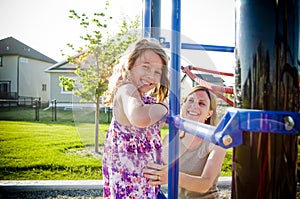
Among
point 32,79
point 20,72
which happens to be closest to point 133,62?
point 20,72

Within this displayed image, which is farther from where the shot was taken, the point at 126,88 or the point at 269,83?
the point at 126,88

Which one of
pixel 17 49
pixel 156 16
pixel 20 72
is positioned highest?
pixel 17 49

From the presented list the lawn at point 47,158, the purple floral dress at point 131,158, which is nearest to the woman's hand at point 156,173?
the purple floral dress at point 131,158

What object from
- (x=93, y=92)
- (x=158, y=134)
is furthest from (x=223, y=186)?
(x=158, y=134)

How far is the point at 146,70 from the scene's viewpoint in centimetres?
99

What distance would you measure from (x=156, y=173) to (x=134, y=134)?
0.19m

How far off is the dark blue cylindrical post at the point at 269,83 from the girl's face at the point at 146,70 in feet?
1.85

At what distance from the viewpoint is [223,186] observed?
354cm

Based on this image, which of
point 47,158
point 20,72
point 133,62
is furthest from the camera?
point 20,72

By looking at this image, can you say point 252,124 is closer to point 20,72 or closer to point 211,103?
point 211,103

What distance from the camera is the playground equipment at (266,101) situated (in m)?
0.39

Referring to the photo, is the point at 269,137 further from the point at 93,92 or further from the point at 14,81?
the point at 14,81

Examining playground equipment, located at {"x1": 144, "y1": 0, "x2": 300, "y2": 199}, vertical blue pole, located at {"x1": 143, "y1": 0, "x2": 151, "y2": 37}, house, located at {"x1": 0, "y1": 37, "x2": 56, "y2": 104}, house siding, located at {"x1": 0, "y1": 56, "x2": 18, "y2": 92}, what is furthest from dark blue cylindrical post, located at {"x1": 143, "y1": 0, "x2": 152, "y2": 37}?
house siding, located at {"x1": 0, "y1": 56, "x2": 18, "y2": 92}

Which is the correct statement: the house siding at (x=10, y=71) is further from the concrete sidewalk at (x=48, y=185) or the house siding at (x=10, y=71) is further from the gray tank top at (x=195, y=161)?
the gray tank top at (x=195, y=161)
